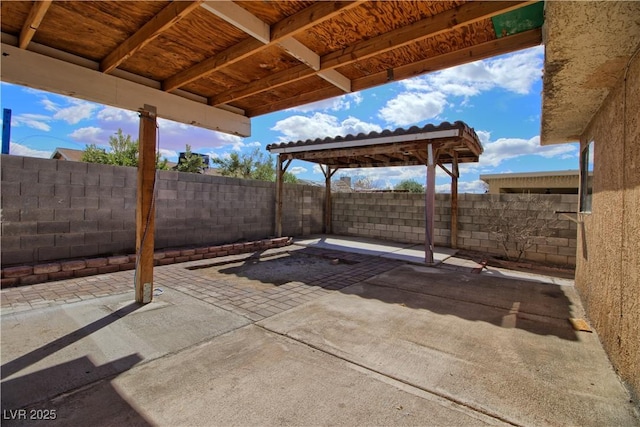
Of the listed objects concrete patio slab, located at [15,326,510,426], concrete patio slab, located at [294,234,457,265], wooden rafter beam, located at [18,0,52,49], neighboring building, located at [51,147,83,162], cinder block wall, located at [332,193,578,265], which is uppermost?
neighboring building, located at [51,147,83,162]

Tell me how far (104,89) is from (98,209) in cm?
318

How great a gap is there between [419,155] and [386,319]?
4.68 m

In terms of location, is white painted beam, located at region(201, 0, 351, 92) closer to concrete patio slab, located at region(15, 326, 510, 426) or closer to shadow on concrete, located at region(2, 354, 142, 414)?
concrete patio slab, located at region(15, 326, 510, 426)

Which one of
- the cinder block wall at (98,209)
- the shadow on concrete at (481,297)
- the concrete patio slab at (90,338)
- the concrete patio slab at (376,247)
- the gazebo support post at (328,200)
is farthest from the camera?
the gazebo support post at (328,200)

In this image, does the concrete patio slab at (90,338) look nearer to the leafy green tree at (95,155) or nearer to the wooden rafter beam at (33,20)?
the wooden rafter beam at (33,20)

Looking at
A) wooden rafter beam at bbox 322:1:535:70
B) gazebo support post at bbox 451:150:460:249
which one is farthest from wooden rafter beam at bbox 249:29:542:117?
gazebo support post at bbox 451:150:460:249

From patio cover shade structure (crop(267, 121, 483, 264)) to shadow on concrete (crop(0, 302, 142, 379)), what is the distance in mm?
5379

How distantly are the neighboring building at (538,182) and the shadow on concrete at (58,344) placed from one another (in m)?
17.6

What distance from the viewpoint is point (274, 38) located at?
2.23 metres

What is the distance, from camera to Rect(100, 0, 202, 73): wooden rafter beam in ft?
6.30

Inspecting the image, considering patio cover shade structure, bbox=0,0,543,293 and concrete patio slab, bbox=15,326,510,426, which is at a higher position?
patio cover shade structure, bbox=0,0,543,293

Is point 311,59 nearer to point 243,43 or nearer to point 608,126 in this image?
point 243,43

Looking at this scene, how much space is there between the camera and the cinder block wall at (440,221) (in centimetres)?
657

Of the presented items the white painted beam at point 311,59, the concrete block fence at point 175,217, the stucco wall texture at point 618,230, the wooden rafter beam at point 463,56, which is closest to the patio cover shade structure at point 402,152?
the concrete block fence at point 175,217
